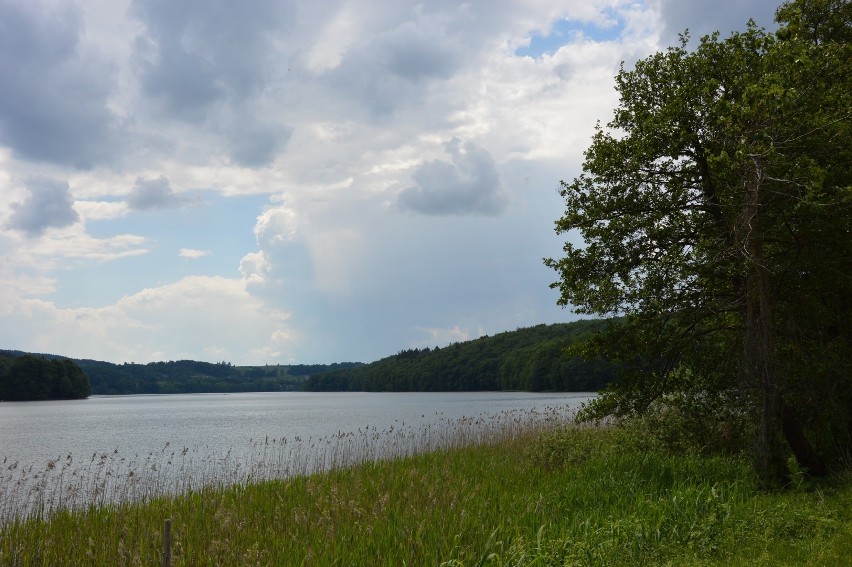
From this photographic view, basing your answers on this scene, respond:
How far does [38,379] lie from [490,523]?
122 m

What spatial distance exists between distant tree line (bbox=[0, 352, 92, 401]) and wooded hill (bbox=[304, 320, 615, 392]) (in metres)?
86.2

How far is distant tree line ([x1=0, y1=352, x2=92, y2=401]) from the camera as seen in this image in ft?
351

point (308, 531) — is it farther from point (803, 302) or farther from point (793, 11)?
point (793, 11)

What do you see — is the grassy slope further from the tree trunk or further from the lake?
the lake

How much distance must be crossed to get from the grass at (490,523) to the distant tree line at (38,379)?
115 m

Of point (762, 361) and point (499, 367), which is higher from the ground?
point (762, 361)

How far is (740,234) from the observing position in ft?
39.8

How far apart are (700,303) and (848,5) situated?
9.52 metres

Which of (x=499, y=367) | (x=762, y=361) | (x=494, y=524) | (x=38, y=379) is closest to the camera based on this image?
(x=494, y=524)

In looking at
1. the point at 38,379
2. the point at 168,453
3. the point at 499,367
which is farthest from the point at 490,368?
the point at 168,453

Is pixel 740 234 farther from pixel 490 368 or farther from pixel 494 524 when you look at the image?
pixel 490 368

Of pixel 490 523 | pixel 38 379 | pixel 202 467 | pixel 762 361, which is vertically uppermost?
pixel 38 379

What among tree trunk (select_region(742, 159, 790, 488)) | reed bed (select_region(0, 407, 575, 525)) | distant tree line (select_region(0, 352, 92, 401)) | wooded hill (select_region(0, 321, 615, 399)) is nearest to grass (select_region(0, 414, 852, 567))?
tree trunk (select_region(742, 159, 790, 488))

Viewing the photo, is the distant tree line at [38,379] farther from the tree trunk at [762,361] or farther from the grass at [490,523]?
the tree trunk at [762,361]
